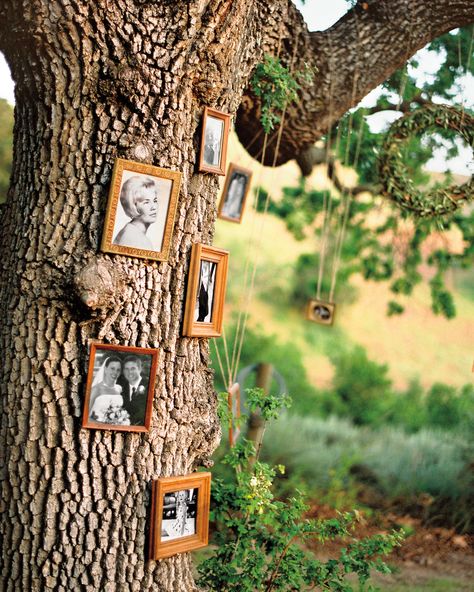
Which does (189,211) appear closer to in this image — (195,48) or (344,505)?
(195,48)

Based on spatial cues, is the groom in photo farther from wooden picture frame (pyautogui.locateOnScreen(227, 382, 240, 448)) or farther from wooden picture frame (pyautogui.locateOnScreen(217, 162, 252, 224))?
wooden picture frame (pyautogui.locateOnScreen(217, 162, 252, 224))

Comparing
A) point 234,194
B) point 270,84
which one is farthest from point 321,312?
point 270,84

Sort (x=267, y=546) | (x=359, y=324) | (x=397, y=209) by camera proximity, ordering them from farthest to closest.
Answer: (x=359, y=324), (x=397, y=209), (x=267, y=546)

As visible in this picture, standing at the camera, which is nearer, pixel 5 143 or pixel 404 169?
pixel 404 169

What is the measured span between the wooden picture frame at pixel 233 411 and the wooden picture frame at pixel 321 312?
2.58 ft

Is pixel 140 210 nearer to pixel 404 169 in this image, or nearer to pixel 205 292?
pixel 205 292

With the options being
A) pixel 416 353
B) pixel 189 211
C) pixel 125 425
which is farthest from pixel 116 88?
pixel 416 353

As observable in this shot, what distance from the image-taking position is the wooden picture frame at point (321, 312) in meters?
3.69

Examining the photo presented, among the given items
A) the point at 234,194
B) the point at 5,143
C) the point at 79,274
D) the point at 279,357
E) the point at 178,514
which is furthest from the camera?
the point at 279,357

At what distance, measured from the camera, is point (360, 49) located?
3539mm

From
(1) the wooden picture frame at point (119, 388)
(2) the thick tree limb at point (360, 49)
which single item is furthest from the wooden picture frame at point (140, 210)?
(2) the thick tree limb at point (360, 49)

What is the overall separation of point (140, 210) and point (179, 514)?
108 cm

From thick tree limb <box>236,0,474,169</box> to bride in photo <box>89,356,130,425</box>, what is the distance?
1756 millimetres

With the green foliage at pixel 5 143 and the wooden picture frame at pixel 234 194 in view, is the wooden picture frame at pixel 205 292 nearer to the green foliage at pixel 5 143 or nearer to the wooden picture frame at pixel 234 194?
the wooden picture frame at pixel 234 194
